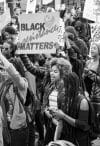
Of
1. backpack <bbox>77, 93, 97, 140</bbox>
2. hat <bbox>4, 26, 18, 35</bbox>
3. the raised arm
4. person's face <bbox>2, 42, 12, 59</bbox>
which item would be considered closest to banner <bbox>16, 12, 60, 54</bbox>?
person's face <bbox>2, 42, 12, 59</bbox>

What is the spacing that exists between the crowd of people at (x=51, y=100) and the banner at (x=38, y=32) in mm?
240

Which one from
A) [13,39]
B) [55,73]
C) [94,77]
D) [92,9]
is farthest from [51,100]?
[13,39]

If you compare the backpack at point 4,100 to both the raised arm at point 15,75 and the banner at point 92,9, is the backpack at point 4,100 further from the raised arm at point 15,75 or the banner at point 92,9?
→ the banner at point 92,9

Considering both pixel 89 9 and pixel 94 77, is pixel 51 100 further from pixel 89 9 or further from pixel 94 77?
pixel 89 9

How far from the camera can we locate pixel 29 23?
5.07 meters

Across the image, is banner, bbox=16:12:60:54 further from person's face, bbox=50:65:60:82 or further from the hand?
the hand

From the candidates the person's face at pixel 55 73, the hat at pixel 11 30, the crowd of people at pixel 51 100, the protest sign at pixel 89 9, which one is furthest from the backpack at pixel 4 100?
the hat at pixel 11 30

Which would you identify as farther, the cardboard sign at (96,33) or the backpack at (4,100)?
the cardboard sign at (96,33)

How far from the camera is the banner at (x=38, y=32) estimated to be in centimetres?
500

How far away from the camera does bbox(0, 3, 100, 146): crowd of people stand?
4.10 meters

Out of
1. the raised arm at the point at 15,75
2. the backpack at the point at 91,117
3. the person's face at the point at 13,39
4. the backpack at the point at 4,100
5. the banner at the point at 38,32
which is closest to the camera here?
the backpack at the point at 91,117

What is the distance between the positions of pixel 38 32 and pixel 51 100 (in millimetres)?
977

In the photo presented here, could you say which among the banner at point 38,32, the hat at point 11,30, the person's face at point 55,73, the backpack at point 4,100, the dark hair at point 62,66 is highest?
the banner at point 38,32

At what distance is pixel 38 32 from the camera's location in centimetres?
505
